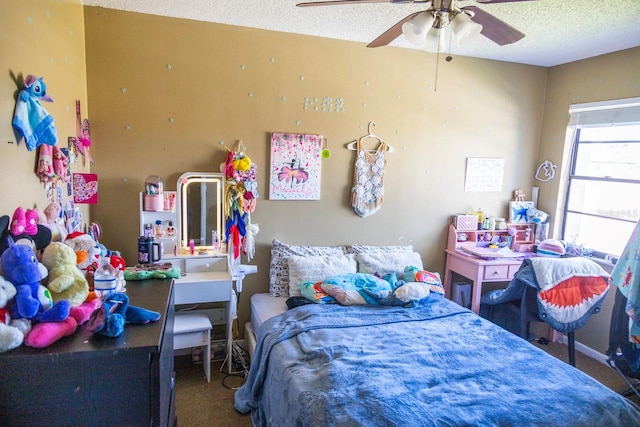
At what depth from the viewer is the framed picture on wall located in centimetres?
381

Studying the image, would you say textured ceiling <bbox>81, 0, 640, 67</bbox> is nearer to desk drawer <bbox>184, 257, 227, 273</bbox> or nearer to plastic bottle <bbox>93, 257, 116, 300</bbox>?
desk drawer <bbox>184, 257, 227, 273</bbox>

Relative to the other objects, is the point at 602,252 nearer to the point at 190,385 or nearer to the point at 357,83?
the point at 357,83

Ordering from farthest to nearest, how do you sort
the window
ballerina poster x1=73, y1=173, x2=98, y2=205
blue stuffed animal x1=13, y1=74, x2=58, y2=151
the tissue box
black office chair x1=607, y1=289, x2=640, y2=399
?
1. the tissue box
2. the window
3. black office chair x1=607, y1=289, x2=640, y2=399
4. ballerina poster x1=73, y1=173, x2=98, y2=205
5. blue stuffed animal x1=13, y1=74, x2=58, y2=151

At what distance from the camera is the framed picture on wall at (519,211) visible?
381cm

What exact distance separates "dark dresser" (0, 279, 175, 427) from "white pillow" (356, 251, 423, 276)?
6.84 ft

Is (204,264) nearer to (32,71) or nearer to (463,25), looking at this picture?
Result: (32,71)

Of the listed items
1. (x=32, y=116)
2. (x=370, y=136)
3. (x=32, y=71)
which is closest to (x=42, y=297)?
(x=32, y=116)

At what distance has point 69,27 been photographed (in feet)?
7.23

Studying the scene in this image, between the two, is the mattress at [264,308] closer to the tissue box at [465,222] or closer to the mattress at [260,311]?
the mattress at [260,311]

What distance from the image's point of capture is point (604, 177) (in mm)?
3408

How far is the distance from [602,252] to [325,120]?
8.78 ft

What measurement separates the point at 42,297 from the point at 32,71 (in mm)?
989

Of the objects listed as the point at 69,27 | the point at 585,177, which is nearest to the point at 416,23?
the point at 69,27

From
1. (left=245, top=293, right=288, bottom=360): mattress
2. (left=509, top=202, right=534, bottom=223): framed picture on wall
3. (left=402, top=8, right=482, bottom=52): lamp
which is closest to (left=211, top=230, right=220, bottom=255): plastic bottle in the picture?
(left=245, top=293, right=288, bottom=360): mattress
